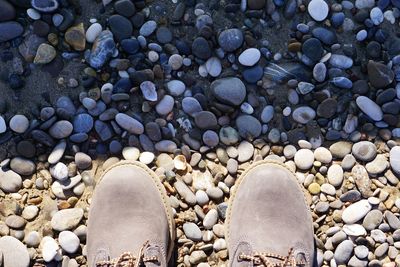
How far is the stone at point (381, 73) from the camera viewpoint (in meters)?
2.12

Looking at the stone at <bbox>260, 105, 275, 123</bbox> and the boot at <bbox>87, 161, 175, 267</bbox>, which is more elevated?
the stone at <bbox>260, 105, 275, 123</bbox>

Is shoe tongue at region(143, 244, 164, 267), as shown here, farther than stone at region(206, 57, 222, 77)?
No

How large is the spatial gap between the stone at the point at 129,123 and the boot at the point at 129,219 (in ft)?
0.32

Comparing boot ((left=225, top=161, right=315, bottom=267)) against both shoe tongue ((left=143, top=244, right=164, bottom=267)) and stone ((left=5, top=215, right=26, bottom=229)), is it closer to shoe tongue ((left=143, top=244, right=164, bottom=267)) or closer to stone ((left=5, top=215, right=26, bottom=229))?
shoe tongue ((left=143, top=244, right=164, bottom=267))

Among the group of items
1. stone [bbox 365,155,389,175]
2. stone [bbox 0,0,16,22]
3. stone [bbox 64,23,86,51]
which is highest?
stone [bbox 0,0,16,22]

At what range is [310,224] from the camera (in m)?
2.08

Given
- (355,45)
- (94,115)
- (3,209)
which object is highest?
(355,45)

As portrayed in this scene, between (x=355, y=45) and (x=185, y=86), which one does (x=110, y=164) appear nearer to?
(x=185, y=86)

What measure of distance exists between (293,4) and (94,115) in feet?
2.21

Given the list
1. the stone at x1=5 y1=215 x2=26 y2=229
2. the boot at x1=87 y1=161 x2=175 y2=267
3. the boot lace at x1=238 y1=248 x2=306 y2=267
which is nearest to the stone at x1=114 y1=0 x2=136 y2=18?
the boot at x1=87 y1=161 x2=175 y2=267

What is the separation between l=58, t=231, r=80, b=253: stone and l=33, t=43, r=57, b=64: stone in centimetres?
51

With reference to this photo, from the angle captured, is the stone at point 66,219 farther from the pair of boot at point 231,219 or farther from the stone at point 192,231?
the stone at point 192,231

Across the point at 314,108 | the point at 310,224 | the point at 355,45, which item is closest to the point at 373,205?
the point at 310,224

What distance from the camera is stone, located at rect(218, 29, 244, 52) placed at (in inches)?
83.5
